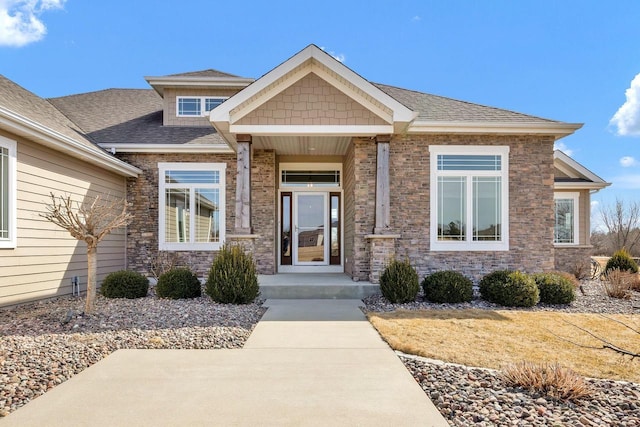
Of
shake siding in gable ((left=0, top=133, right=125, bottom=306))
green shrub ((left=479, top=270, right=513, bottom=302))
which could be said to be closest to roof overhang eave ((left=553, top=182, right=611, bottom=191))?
green shrub ((left=479, top=270, right=513, bottom=302))

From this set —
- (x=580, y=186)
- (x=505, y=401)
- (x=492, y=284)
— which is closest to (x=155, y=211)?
(x=492, y=284)

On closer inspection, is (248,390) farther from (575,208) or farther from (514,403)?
(575,208)

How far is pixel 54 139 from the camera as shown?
25.2 feet

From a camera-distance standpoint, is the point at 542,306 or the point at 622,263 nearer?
the point at 542,306

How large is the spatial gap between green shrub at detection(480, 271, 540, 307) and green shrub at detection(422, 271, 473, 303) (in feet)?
1.65

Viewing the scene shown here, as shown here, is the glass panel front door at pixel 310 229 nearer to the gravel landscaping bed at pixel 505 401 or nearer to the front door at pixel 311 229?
the front door at pixel 311 229

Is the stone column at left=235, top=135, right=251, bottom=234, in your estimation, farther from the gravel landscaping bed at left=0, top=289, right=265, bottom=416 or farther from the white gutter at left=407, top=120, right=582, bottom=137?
the white gutter at left=407, top=120, right=582, bottom=137

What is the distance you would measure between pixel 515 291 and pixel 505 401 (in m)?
4.99

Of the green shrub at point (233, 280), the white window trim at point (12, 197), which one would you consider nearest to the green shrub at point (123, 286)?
the green shrub at point (233, 280)

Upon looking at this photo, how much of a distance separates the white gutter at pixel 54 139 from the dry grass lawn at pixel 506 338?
21.2 feet

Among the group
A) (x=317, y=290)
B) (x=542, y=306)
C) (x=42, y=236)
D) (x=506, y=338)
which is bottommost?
(x=542, y=306)

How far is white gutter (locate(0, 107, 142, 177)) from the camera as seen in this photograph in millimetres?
6652

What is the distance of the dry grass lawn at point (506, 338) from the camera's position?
443cm

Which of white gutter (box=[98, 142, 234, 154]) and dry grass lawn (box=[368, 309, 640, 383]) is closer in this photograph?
dry grass lawn (box=[368, 309, 640, 383])
